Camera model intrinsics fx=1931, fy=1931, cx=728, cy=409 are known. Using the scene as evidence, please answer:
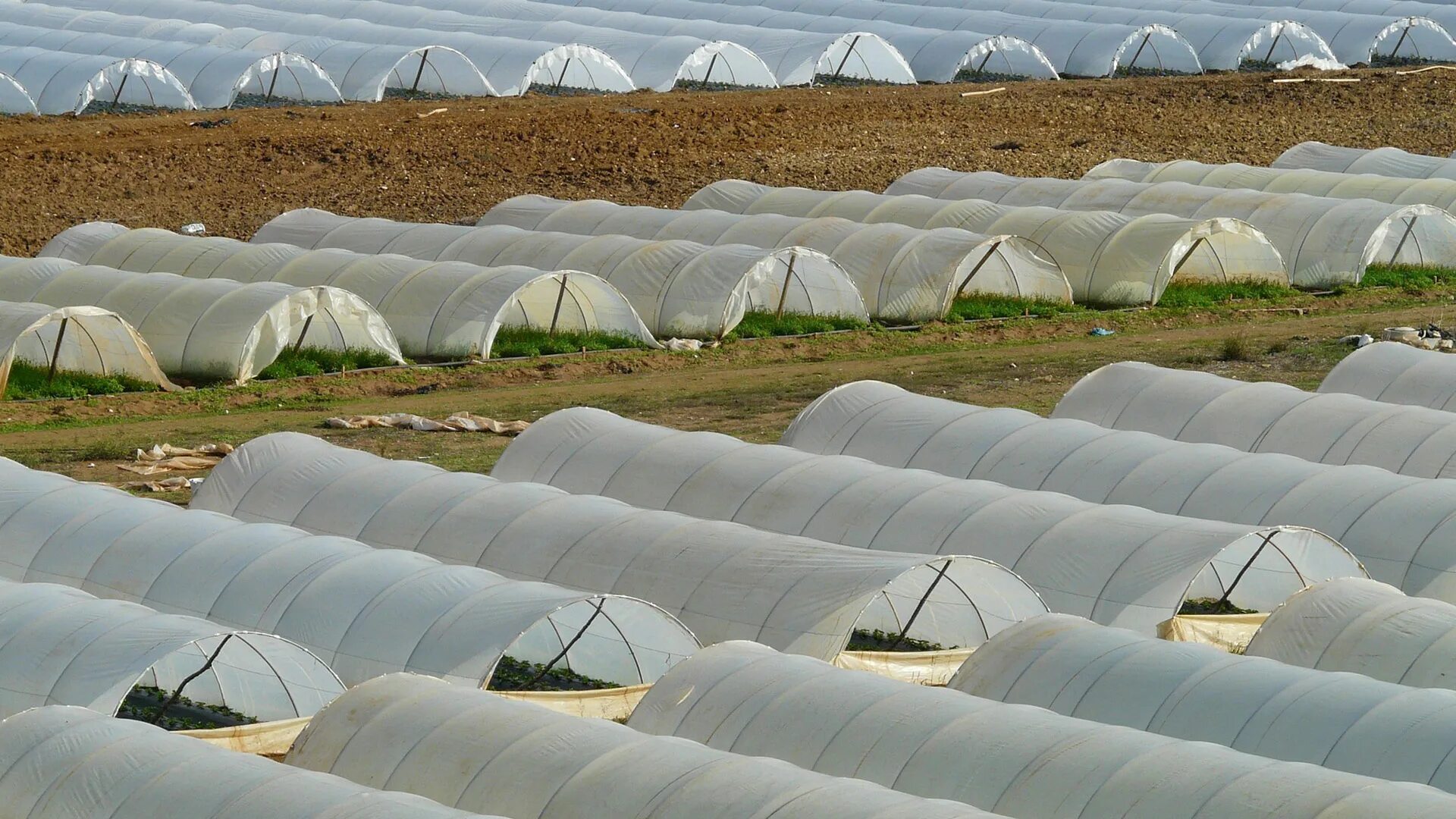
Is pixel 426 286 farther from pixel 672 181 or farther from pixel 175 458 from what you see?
pixel 672 181

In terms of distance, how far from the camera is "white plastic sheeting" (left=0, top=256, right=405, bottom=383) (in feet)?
99.3

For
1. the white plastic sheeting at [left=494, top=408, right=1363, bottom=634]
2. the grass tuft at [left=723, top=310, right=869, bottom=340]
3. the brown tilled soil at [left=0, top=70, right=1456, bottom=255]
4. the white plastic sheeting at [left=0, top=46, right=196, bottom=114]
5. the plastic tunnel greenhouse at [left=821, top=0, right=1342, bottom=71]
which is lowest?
the white plastic sheeting at [left=494, top=408, right=1363, bottom=634]

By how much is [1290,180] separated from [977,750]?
1191 inches

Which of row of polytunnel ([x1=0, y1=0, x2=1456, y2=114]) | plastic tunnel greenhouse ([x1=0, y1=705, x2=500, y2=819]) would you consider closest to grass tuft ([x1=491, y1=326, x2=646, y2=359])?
plastic tunnel greenhouse ([x1=0, y1=705, x2=500, y2=819])

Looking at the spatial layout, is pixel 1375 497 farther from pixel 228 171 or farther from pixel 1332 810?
pixel 228 171

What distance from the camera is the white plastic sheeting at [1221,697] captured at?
14.6 m

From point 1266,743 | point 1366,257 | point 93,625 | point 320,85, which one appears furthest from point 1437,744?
point 320,85

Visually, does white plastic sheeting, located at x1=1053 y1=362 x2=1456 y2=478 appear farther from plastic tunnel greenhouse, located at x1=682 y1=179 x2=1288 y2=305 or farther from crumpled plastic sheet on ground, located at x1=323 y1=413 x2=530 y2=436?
plastic tunnel greenhouse, located at x1=682 y1=179 x2=1288 y2=305

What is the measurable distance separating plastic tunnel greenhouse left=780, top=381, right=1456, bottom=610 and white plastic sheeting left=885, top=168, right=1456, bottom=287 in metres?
15.1

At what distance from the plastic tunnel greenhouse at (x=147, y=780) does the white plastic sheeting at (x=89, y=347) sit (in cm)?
1601

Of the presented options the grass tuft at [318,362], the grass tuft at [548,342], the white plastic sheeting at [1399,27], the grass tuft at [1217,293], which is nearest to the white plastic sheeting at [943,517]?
the grass tuft at [318,362]

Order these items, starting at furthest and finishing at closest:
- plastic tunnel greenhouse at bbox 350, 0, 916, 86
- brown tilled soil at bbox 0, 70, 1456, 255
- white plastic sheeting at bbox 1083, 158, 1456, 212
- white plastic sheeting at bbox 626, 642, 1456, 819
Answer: plastic tunnel greenhouse at bbox 350, 0, 916, 86, brown tilled soil at bbox 0, 70, 1456, 255, white plastic sheeting at bbox 1083, 158, 1456, 212, white plastic sheeting at bbox 626, 642, 1456, 819

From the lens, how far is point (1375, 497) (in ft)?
69.2

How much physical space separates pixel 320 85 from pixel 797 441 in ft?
103
